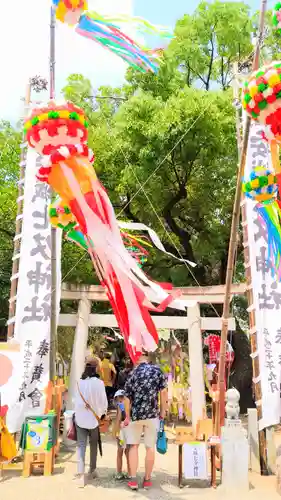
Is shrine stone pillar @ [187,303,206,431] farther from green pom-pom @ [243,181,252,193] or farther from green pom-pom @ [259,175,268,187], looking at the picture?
green pom-pom @ [259,175,268,187]

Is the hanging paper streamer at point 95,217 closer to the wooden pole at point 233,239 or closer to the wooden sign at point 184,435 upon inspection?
the wooden pole at point 233,239

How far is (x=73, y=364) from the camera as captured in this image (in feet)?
28.7

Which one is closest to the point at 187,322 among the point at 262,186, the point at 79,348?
the point at 79,348

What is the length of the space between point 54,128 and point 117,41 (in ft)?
4.48

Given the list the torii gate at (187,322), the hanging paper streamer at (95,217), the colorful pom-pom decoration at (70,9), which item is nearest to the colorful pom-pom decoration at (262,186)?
the hanging paper streamer at (95,217)

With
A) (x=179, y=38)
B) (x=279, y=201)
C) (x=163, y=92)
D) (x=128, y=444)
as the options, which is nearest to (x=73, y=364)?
(x=128, y=444)

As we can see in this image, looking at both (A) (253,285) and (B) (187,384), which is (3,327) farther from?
(A) (253,285)

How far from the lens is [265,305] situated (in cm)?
665

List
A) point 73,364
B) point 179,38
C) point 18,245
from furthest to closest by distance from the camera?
point 179,38 < point 73,364 < point 18,245

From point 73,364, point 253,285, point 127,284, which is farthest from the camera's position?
point 73,364

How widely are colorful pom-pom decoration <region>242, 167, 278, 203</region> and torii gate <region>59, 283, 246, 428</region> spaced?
12.3ft

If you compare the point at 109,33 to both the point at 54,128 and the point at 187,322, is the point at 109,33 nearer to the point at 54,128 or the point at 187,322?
the point at 54,128

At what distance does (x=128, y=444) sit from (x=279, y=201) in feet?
9.77

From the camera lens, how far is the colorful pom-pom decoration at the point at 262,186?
4.80 meters
